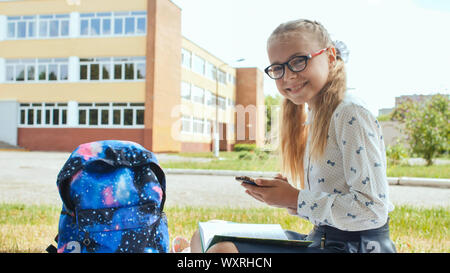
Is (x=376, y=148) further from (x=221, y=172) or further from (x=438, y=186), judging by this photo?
(x=221, y=172)

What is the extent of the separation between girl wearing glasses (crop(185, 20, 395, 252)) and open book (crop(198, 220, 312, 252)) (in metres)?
0.01

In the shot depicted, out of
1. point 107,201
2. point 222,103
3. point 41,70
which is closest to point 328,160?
point 107,201

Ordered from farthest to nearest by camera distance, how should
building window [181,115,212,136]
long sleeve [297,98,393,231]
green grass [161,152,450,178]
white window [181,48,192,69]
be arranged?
white window [181,48,192,69] → building window [181,115,212,136] → green grass [161,152,450,178] → long sleeve [297,98,393,231]

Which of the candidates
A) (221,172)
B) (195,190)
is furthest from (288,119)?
(221,172)

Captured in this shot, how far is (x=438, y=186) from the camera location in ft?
14.6

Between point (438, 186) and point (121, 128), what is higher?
point (121, 128)

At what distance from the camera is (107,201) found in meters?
1.06

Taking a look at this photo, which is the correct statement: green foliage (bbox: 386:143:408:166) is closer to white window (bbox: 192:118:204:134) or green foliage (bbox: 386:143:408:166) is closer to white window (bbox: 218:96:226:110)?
white window (bbox: 192:118:204:134)

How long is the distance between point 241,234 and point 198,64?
26.6ft

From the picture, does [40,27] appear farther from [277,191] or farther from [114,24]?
[277,191]

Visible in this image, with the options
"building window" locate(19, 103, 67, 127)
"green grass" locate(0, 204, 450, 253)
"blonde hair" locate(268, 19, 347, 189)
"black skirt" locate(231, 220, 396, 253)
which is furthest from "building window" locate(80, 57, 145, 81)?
"black skirt" locate(231, 220, 396, 253)

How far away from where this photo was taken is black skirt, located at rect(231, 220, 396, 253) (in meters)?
0.79

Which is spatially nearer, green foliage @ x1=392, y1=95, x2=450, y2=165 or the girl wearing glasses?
the girl wearing glasses
